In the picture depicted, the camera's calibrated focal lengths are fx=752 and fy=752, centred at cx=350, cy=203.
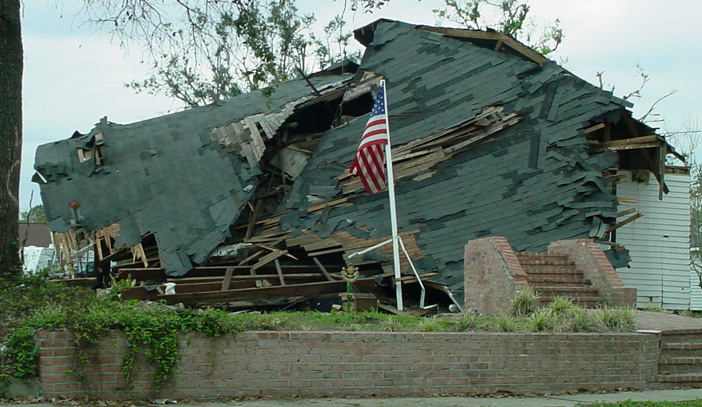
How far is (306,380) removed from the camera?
859 centimetres

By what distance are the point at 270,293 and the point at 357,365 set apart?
9.12 m

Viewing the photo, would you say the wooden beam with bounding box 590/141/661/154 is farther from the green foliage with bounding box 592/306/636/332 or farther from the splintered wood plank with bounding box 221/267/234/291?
the splintered wood plank with bounding box 221/267/234/291

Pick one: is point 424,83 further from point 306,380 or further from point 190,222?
point 306,380

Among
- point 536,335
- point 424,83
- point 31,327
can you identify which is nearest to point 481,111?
point 424,83

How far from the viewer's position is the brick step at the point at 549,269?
1327 cm

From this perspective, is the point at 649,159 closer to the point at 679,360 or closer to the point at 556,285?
the point at 556,285

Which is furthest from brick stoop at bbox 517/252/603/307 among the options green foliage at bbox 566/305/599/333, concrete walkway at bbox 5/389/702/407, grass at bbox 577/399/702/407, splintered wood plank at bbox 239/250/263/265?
splintered wood plank at bbox 239/250/263/265

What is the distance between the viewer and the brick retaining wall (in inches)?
313

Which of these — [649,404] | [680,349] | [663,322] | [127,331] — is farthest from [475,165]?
[127,331]

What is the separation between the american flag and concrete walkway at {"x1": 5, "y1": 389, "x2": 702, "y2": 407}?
8.73 meters

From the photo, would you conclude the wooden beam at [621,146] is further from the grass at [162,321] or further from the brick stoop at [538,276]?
the grass at [162,321]

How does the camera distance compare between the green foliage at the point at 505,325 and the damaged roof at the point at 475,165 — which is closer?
the green foliage at the point at 505,325

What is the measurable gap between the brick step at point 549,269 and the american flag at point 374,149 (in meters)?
5.06

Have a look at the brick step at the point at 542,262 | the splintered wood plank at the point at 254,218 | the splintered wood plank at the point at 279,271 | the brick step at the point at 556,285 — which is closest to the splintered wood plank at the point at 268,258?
the splintered wood plank at the point at 279,271
